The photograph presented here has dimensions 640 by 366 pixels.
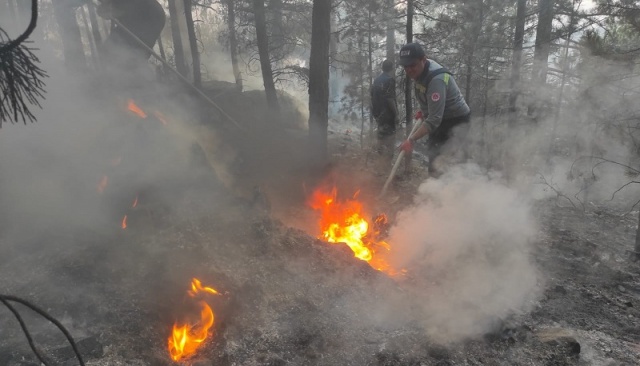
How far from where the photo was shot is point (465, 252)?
5539 millimetres

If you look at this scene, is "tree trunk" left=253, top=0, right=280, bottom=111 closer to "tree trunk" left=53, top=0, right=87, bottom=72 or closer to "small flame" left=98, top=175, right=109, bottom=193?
"tree trunk" left=53, top=0, right=87, bottom=72

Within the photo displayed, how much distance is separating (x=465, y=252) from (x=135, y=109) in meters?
5.99

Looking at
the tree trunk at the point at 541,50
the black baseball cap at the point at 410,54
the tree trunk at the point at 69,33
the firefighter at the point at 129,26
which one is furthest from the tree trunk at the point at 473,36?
the tree trunk at the point at 69,33

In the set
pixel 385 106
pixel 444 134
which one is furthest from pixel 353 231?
pixel 385 106

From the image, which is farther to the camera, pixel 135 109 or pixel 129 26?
pixel 129 26

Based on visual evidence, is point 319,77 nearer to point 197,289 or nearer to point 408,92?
point 408,92

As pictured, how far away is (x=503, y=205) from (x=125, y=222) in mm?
5439

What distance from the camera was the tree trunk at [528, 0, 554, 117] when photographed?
446 inches

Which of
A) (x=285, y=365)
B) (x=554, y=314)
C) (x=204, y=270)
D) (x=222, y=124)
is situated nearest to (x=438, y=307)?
(x=554, y=314)

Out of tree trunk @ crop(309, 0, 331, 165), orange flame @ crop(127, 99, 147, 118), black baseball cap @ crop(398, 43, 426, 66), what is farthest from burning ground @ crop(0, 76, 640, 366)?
tree trunk @ crop(309, 0, 331, 165)

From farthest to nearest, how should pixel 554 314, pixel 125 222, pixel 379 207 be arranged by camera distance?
pixel 379 207
pixel 125 222
pixel 554 314

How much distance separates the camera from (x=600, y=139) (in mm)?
8586

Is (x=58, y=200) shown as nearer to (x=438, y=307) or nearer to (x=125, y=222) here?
(x=125, y=222)

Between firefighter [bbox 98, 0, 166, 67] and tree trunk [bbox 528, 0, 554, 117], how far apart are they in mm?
9877
